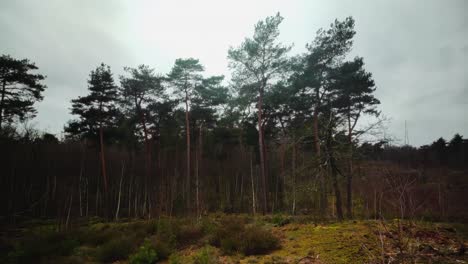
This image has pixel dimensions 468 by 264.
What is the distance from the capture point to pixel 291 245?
7031 mm

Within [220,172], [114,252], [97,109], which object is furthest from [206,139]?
[114,252]

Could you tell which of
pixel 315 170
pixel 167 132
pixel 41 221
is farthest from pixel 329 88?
pixel 41 221

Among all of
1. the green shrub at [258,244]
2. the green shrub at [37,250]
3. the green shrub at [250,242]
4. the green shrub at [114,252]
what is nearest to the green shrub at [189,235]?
the green shrub at [114,252]

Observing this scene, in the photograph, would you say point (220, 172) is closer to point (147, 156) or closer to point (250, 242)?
point (147, 156)

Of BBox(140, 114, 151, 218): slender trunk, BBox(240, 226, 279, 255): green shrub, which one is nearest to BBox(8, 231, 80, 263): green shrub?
BBox(240, 226, 279, 255): green shrub

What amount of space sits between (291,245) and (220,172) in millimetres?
22491

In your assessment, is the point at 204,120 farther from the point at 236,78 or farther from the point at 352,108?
the point at 352,108

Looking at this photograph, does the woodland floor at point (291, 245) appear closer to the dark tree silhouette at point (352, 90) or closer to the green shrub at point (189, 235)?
the green shrub at point (189, 235)

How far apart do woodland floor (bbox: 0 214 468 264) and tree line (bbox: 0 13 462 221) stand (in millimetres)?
2836

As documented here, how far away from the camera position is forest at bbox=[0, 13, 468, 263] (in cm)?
802

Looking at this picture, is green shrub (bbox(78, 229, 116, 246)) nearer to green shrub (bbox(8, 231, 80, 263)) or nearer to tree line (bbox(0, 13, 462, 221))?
Answer: green shrub (bbox(8, 231, 80, 263))

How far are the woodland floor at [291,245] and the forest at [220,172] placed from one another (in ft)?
0.20

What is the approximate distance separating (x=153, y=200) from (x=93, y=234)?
44.6 feet

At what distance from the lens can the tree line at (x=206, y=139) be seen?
14.6m
